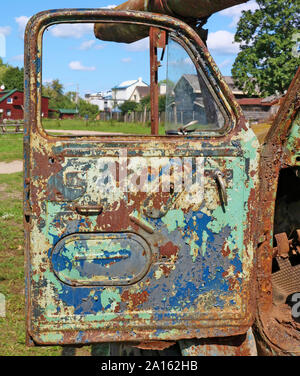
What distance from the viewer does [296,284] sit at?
266cm

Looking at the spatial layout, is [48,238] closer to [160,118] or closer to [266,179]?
[266,179]

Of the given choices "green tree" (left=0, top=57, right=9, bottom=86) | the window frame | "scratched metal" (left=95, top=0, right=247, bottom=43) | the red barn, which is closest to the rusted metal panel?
the window frame

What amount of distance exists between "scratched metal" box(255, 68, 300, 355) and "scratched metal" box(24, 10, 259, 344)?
0.09m

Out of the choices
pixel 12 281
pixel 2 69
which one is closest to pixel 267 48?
pixel 12 281

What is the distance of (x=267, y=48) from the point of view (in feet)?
69.4

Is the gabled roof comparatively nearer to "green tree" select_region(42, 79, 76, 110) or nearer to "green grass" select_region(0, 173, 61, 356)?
"green tree" select_region(42, 79, 76, 110)

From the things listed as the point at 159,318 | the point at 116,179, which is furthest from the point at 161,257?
the point at 116,179

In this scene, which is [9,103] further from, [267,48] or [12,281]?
[12,281]

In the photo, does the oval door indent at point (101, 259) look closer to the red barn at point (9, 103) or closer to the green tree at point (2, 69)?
the red barn at point (9, 103)

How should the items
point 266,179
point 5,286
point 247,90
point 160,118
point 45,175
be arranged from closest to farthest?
point 45,175 < point 266,179 < point 160,118 < point 5,286 < point 247,90

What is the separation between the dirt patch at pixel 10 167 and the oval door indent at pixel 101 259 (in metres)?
11.7

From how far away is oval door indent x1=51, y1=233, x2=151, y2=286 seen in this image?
2.14 metres

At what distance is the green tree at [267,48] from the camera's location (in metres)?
19.7

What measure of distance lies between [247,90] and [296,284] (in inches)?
782
